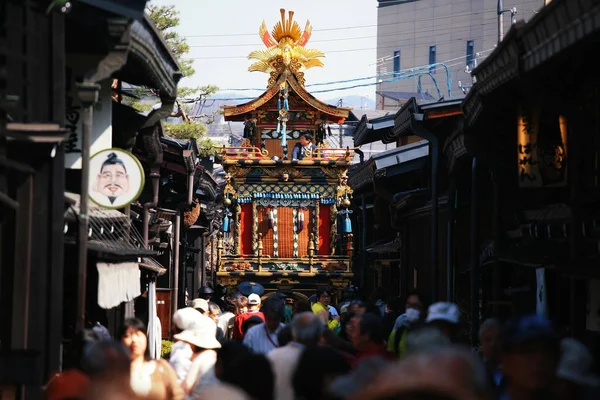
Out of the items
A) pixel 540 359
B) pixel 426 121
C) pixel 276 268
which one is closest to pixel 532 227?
pixel 426 121

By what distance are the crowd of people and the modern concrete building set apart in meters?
58.0

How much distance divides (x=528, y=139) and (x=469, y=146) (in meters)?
2.55

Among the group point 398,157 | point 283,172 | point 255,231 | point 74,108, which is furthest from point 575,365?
point 255,231

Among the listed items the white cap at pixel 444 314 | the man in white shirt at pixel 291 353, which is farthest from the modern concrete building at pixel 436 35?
the man in white shirt at pixel 291 353

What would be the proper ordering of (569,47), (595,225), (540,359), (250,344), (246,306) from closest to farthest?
(540,359)
(569,47)
(250,344)
(595,225)
(246,306)

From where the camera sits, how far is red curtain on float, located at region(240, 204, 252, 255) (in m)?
44.3

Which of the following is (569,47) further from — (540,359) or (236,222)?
(236,222)

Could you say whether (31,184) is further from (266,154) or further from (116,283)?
(266,154)

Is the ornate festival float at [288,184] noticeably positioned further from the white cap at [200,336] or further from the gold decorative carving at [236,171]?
the white cap at [200,336]

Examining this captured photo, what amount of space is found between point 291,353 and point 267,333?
4.73 metres

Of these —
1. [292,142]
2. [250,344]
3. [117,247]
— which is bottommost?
[250,344]

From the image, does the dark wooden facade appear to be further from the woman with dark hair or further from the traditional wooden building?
the traditional wooden building

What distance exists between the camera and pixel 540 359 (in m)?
7.63

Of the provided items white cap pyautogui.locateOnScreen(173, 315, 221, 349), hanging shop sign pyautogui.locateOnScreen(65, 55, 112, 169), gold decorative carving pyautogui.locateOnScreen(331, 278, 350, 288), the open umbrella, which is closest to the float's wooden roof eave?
gold decorative carving pyautogui.locateOnScreen(331, 278, 350, 288)
